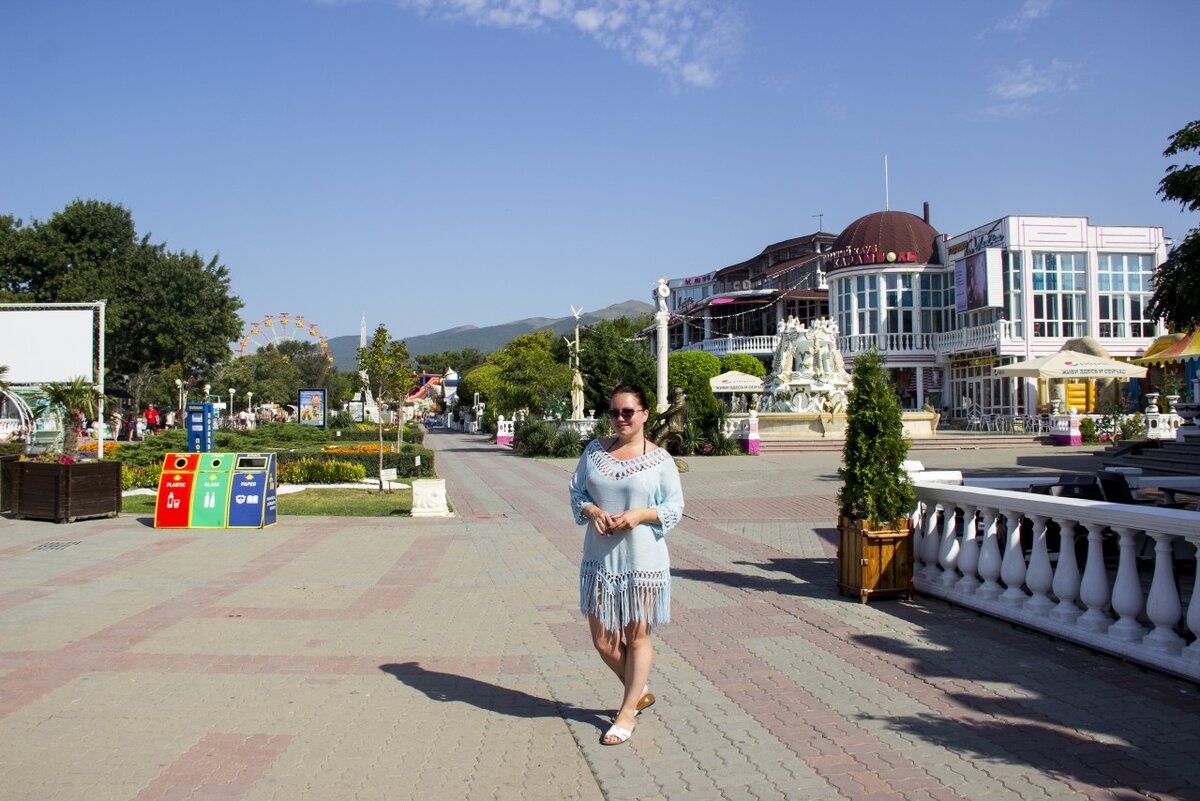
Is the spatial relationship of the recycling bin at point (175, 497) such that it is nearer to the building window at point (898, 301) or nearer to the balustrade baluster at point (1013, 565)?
the balustrade baluster at point (1013, 565)

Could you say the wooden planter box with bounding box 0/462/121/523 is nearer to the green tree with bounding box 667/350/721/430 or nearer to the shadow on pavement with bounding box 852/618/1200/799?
the shadow on pavement with bounding box 852/618/1200/799

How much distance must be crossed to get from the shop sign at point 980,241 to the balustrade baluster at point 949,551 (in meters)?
40.7

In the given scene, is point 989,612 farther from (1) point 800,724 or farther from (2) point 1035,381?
(2) point 1035,381

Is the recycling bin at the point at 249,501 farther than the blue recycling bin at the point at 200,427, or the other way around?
the blue recycling bin at the point at 200,427

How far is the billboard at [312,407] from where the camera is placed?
1596 inches

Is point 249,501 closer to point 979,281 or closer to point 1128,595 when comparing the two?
point 1128,595

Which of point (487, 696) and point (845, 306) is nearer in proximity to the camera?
point (487, 696)

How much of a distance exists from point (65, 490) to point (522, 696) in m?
10.7

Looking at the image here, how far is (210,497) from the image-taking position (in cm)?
1281

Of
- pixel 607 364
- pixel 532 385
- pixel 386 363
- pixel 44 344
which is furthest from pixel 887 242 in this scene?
pixel 44 344

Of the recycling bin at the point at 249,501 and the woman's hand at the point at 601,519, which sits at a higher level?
the woman's hand at the point at 601,519

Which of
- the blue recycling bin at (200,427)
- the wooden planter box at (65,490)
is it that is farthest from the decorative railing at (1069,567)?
the blue recycling bin at (200,427)

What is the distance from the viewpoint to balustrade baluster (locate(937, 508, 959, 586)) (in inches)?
283

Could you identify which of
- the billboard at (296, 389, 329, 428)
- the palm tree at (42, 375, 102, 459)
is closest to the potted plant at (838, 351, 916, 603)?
the palm tree at (42, 375, 102, 459)
